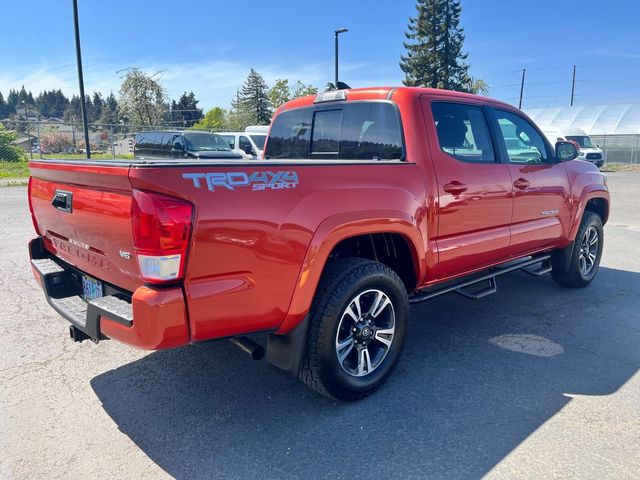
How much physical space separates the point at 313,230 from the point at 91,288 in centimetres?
141

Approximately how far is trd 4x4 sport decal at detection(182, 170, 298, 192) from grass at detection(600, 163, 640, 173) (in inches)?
1367

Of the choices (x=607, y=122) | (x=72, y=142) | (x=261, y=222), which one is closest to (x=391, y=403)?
(x=261, y=222)

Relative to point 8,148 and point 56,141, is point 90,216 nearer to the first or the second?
point 8,148

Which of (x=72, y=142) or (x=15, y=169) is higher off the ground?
(x=72, y=142)

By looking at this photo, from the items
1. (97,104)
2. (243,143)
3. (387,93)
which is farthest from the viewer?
(97,104)

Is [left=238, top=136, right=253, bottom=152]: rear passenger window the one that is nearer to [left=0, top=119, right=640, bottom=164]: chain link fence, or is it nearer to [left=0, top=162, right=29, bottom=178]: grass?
[left=0, top=119, right=640, bottom=164]: chain link fence

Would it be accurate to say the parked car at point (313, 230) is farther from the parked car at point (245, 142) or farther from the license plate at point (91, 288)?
the parked car at point (245, 142)

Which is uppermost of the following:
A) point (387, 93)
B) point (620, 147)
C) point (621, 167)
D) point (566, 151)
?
point (387, 93)

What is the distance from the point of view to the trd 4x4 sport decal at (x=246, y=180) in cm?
233

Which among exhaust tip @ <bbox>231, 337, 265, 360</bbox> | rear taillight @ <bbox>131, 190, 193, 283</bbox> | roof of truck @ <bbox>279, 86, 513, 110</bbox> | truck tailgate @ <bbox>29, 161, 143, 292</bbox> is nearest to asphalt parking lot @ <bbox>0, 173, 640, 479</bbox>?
exhaust tip @ <bbox>231, 337, 265, 360</bbox>

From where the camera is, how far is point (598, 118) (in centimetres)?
4731

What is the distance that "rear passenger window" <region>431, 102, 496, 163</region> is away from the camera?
12.4 feet

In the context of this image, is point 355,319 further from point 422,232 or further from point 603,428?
point 603,428

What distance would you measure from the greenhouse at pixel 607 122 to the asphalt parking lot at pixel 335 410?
39.1m
